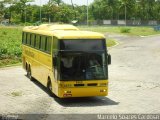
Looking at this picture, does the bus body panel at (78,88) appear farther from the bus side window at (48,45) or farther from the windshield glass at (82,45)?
the bus side window at (48,45)

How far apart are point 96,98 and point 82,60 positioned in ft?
8.76

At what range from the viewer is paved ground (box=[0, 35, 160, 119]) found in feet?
55.5

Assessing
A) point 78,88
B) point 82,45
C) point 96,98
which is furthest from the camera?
point 96,98

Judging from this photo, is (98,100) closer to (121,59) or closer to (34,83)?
(34,83)

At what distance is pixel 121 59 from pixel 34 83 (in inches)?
623

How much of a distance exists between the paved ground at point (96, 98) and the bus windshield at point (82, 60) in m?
1.32

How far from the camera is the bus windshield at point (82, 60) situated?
17.8 m

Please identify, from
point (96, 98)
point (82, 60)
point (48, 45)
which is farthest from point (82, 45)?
point (96, 98)

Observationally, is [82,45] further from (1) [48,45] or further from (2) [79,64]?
(1) [48,45]

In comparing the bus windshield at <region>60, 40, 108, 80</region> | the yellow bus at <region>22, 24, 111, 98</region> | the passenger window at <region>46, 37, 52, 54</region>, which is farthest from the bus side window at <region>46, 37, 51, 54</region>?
the bus windshield at <region>60, 40, 108, 80</region>

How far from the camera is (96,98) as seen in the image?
19.7 meters

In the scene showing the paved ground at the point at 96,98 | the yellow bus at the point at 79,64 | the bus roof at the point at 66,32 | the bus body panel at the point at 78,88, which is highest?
the bus roof at the point at 66,32

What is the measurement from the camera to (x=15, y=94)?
20625 mm

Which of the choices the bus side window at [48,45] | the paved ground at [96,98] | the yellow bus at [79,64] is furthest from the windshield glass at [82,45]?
the paved ground at [96,98]
